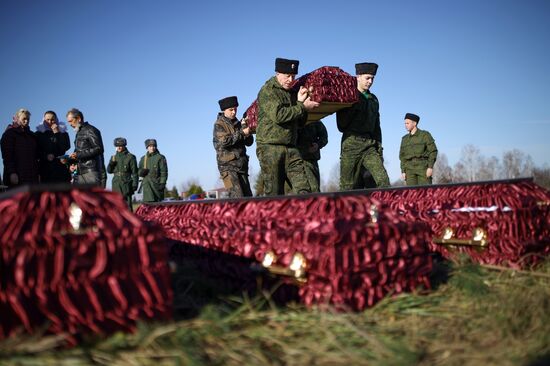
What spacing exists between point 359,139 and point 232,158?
201 centimetres

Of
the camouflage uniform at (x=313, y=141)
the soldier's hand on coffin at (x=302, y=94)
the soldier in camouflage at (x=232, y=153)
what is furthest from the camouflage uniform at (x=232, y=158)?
the soldier's hand on coffin at (x=302, y=94)

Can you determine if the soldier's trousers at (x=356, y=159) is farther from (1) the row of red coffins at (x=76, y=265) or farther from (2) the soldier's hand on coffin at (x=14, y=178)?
(1) the row of red coffins at (x=76, y=265)

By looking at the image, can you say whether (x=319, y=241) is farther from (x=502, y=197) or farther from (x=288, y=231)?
(x=502, y=197)

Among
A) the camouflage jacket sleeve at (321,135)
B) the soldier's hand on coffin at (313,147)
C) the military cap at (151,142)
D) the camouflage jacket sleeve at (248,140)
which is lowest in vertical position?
the soldier's hand on coffin at (313,147)

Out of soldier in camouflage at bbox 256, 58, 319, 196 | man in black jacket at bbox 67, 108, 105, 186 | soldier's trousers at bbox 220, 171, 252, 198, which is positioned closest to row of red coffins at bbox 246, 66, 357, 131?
soldier in camouflage at bbox 256, 58, 319, 196

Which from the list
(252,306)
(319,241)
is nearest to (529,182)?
(319,241)

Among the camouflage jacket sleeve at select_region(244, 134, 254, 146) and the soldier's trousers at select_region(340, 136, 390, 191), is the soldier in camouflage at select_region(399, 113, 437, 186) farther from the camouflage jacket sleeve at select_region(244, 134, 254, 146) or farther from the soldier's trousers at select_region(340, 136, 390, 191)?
the camouflage jacket sleeve at select_region(244, 134, 254, 146)

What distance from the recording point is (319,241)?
2.89m

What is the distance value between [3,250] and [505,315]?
2.17 meters

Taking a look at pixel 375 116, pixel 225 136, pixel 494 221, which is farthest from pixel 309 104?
pixel 494 221

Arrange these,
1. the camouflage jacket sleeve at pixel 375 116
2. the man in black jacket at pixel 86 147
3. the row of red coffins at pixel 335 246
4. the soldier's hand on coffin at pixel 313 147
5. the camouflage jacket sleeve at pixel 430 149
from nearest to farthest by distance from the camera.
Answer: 1. the row of red coffins at pixel 335 246
2. the man in black jacket at pixel 86 147
3. the camouflage jacket sleeve at pixel 375 116
4. the soldier's hand on coffin at pixel 313 147
5. the camouflage jacket sleeve at pixel 430 149

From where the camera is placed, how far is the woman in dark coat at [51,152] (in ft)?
28.9

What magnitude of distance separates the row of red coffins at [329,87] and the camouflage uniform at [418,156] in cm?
431

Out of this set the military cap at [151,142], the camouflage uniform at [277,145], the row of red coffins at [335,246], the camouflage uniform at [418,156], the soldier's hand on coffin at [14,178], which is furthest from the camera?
the military cap at [151,142]
